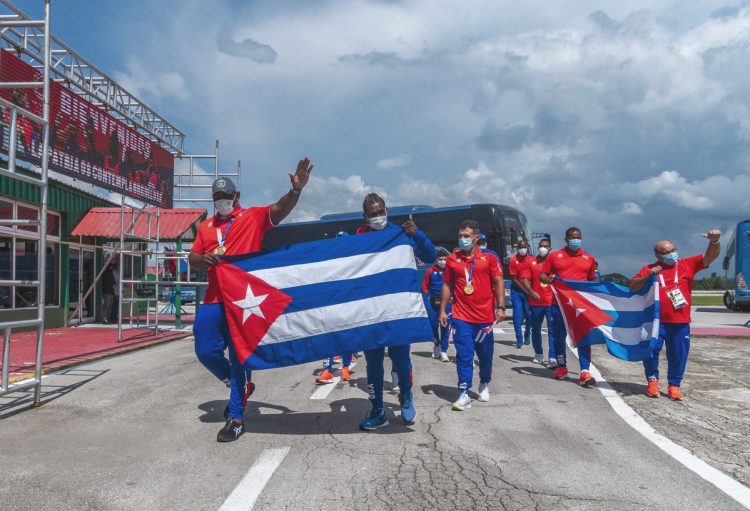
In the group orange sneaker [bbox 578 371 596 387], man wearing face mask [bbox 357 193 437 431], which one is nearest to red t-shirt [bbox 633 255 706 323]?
orange sneaker [bbox 578 371 596 387]

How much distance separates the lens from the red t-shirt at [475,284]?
6215mm

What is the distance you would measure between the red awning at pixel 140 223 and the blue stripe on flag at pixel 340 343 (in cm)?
1199

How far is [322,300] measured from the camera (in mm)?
5145

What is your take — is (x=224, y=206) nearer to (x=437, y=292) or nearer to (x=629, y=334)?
(x=629, y=334)

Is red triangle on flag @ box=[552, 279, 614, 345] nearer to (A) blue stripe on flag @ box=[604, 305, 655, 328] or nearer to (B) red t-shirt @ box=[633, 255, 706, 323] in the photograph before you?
(A) blue stripe on flag @ box=[604, 305, 655, 328]

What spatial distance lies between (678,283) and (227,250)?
4.94 meters

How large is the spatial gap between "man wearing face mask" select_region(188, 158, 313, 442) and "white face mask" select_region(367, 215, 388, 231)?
2.39 ft

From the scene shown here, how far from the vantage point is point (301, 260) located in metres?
5.27

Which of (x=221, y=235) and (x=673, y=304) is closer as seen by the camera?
(x=221, y=235)

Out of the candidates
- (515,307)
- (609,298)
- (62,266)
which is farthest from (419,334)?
(62,266)

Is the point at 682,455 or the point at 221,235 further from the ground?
the point at 221,235

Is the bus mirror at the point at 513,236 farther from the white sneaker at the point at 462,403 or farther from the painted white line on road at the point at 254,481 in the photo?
the painted white line on road at the point at 254,481

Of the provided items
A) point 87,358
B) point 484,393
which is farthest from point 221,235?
point 87,358

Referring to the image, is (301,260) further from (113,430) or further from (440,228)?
(440,228)
